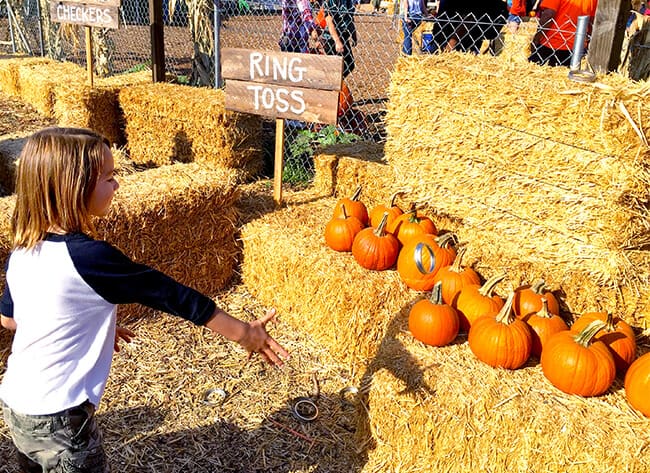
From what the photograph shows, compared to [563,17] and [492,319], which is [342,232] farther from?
[563,17]

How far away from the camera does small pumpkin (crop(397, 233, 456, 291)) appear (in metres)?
3.43

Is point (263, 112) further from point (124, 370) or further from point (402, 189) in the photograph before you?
point (124, 370)

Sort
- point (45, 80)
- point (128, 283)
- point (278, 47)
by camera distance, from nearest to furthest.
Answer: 1. point (128, 283)
2. point (45, 80)
3. point (278, 47)

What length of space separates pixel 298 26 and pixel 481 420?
20.5 ft

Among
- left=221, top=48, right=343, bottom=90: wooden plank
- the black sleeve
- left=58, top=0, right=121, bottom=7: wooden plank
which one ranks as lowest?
the black sleeve

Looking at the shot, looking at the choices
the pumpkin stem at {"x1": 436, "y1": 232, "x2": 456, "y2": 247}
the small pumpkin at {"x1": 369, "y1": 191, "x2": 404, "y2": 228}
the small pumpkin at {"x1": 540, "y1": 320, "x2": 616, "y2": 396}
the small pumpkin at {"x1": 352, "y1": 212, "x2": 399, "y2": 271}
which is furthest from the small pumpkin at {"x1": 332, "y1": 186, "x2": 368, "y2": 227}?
the small pumpkin at {"x1": 540, "y1": 320, "x2": 616, "y2": 396}

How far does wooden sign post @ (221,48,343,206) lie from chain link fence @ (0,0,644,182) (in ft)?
2.60

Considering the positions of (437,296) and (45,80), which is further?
(45,80)

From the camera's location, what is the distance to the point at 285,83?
4.33m

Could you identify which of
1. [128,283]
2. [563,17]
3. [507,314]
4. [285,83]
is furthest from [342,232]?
[563,17]

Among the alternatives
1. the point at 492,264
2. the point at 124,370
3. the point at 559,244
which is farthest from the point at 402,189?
the point at 124,370

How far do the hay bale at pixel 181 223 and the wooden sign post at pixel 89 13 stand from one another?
271cm

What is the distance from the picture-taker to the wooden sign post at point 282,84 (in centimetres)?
420

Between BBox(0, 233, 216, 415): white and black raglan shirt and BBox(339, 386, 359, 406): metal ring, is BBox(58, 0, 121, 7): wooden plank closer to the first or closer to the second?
BBox(339, 386, 359, 406): metal ring
